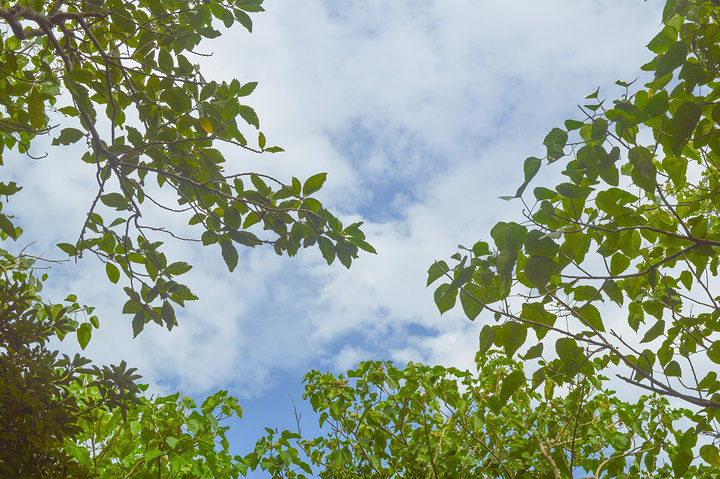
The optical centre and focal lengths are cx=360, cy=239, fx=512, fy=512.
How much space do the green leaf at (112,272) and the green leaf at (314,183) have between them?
1192 millimetres

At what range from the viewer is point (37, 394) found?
2209mm

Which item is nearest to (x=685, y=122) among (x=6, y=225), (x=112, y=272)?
(x=112, y=272)

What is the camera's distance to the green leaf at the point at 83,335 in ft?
9.55

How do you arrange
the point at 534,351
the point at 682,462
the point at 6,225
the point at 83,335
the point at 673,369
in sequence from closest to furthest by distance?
the point at 534,351, the point at 682,462, the point at 673,369, the point at 6,225, the point at 83,335

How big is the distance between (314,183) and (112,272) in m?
1.27

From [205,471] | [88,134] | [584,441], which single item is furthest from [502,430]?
[88,134]

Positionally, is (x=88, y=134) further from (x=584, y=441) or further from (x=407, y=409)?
(x=584, y=441)

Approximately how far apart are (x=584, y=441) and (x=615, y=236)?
2.53 metres

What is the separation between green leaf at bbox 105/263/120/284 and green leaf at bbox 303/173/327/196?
1.19 m

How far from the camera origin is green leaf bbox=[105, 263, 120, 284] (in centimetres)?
266

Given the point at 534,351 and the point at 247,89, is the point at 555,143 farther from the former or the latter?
the point at 247,89

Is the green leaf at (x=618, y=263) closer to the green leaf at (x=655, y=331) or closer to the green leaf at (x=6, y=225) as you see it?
the green leaf at (x=655, y=331)

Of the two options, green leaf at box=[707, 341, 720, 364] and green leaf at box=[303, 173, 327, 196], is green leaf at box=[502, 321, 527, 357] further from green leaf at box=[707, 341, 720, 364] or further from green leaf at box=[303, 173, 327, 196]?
green leaf at box=[303, 173, 327, 196]

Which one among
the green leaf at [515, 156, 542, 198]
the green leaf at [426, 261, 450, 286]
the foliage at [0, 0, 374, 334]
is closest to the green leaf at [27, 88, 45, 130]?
the foliage at [0, 0, 374, 334]
